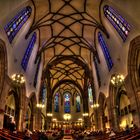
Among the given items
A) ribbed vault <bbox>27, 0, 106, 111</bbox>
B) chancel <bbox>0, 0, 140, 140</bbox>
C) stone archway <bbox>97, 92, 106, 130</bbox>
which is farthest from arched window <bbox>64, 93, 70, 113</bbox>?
stone archway <bbox>97, 92, 106, 130</bbox>

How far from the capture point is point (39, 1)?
730 inches

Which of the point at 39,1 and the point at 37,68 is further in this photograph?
the point at 37,68

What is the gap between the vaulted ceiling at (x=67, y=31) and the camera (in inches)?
781

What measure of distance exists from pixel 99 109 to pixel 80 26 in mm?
12881

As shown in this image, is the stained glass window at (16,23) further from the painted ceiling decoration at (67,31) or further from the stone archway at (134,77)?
the stone archway at (134,77)

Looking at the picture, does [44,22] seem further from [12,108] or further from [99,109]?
[99,109]

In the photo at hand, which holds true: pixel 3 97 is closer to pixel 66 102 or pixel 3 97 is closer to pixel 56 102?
pixel 56 102

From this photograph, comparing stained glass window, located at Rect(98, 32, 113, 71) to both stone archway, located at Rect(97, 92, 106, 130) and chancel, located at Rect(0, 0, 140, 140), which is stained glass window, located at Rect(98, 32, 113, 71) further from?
stone archway, located at Rect(97, 92, 106, 130)

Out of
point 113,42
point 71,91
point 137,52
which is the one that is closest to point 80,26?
point 113,42

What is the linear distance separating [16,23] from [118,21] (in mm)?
10147

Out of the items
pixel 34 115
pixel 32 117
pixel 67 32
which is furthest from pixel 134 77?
pixel 32 117

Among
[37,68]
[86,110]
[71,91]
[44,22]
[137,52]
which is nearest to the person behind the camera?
[137,52]

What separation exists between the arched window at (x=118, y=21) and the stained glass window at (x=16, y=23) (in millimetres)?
8344

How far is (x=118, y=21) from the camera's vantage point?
688 inches
